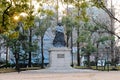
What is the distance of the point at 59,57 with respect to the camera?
40.4m

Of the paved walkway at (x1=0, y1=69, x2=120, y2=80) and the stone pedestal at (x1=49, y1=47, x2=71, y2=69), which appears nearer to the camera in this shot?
the paved walkway at (x1=0, y1=69, x2=120, y2=80)

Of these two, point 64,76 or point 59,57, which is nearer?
point 64,76

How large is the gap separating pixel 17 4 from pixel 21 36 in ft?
100

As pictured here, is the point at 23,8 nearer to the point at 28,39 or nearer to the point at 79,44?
the point at 28,39

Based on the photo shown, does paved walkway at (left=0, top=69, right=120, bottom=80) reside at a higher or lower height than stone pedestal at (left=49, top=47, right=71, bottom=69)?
lower

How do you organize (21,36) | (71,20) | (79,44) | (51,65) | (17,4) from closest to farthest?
(17,4) → (51,65) → (21,36) → (71,20) → (79,44)

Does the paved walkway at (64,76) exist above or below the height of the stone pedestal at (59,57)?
below

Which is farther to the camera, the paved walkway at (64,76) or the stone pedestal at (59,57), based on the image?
the stone pedestal at (59,57)

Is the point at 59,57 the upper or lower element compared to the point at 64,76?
upper

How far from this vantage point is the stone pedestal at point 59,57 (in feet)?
132

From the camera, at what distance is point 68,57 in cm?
4047

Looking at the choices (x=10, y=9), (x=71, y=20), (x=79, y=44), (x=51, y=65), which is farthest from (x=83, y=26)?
(x=10, y=9)

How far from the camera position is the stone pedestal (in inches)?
1578

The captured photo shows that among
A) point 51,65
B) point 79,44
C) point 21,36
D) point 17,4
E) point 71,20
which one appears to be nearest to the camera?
point 17,4
